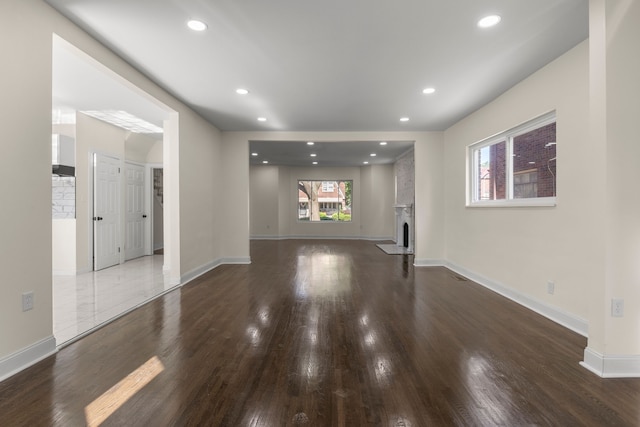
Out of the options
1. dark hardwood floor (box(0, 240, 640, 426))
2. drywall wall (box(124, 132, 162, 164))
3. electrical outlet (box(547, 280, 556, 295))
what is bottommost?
dark hardwood floor (box(0, 240, 640, 426))

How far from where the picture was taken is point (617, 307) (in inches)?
85.4

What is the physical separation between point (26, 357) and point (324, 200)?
9962 millimetres

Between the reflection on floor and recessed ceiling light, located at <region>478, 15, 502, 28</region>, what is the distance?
4.32m

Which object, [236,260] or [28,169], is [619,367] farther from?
[236,260]

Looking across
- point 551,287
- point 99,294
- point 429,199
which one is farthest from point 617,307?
point 99,294

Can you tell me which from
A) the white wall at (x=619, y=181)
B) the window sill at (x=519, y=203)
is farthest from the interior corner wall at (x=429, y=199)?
the white wall at (x=619, y=181)

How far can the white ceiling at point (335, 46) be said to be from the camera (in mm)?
2480

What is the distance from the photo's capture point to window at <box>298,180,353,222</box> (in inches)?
465

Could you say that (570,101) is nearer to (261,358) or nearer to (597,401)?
(597,401)

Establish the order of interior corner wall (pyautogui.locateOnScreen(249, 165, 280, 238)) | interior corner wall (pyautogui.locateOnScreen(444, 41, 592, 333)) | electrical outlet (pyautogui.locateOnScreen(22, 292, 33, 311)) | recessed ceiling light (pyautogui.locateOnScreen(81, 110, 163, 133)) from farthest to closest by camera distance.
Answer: interior corner wall (pyautogui.locateOnScreen(249, 165, 280, 238)) < recessed ceiling light (pyautogui.locateOnScreen(81, 110, 163, 133)) < interior corner wall (pyautogui.locateOnScreen(444, 41, 592, 333)) < electrical outlet (pyautogui.locateOnScreen(22, 292, 33, 311))

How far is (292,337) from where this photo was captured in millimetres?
2830

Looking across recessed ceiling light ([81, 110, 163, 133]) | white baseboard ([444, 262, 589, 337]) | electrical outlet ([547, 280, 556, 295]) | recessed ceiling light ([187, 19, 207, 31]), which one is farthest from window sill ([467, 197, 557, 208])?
recessed ceiling light ([81, 110, 163, 133])

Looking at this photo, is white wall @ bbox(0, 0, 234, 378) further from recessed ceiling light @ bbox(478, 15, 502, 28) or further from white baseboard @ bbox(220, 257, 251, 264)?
white baseboard @ bbox(220, 257, 251, 264)

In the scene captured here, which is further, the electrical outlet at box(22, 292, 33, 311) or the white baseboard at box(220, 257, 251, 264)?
the white baseboard at box(220, 257, 251, 264)
